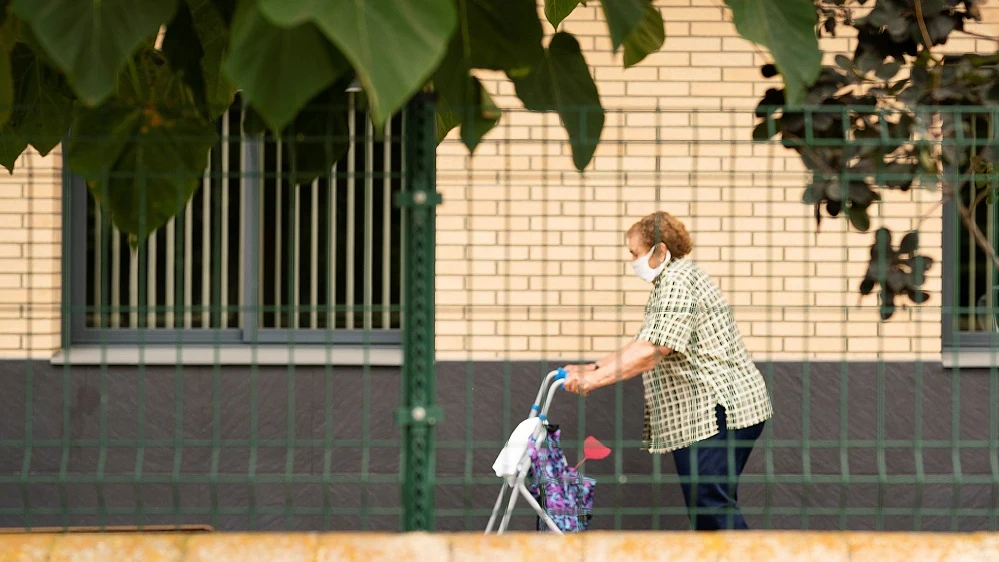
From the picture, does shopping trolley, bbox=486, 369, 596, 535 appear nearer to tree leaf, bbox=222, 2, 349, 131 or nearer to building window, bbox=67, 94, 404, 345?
building window, bbox=67, 94, 404, 345

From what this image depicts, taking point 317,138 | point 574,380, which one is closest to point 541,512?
point 574,380

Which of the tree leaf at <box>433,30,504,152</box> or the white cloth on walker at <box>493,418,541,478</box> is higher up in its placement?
the tree leaf at <box>433,30,504,152</box>

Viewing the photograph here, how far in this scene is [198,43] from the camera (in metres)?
2.87

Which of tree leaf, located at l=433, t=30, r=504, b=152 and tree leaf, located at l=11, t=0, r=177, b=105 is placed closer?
tree leaf, located at l=11, t=0, r=177, b=105

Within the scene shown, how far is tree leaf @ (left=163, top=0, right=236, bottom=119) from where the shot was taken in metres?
2.81

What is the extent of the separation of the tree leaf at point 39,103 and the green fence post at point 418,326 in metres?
0.89

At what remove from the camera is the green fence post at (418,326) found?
132 inches

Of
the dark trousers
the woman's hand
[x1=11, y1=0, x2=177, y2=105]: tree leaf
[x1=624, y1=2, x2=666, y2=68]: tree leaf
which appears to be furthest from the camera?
the woman's hand

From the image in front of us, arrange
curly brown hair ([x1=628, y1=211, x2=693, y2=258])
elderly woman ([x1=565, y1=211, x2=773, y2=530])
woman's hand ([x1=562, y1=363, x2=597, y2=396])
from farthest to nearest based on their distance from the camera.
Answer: curly brown hair ([x1=628, y1=211, x2=693, y2=258]) < elderly woman ([x1=565, y1=211, x2=773, y2=530]) < woman's hand ([x1=562, y1=363, x2=597, y2=396])

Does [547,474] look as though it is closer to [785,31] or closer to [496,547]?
[496,547]

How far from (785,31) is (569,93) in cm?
55

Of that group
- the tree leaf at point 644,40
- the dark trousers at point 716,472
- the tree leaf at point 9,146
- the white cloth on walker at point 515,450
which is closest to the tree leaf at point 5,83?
the tree leaf at point 9,146

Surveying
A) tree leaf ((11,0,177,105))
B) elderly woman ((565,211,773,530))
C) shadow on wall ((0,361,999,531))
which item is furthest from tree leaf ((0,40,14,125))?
shadow on wall ((0,361,999,531))

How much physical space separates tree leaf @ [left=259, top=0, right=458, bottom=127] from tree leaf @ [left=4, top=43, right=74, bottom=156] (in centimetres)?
139
